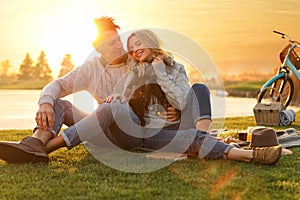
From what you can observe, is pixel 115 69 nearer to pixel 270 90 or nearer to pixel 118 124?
pixel 118 124

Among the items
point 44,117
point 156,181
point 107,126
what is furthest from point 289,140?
point 44,117

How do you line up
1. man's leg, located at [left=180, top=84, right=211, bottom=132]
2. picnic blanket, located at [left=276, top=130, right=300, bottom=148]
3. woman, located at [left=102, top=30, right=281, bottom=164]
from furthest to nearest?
picnic blanket, located at [left=276, top=130, right=300, bottom=148], man's leg, located at [left=180, top=84, right=211, bottom=132], woman, located at [left=102, top=30, right=281, bottom=164]

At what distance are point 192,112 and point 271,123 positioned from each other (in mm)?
2664

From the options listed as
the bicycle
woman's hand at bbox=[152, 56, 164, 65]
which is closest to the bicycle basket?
the bicycle

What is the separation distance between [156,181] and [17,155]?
2.69 ft

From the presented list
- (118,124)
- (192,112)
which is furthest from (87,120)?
(192,112)

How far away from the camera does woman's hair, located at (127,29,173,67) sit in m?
2.81

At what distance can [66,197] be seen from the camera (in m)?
1.96

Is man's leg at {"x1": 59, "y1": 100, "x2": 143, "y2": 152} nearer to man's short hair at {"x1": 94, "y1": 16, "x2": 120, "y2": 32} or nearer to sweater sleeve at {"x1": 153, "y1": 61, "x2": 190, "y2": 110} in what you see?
sweater sleeve at {"x1": 153, "y1": 61, "x2": 190, "y2": 110}

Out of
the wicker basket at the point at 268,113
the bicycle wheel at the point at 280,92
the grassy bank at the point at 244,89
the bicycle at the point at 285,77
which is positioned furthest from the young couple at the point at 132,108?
the grassy bank at the point at 244,89

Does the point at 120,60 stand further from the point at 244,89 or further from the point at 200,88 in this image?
the point at 244,89

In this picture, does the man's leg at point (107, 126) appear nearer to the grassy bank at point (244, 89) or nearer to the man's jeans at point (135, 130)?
the man's jeans at point (135, 130)

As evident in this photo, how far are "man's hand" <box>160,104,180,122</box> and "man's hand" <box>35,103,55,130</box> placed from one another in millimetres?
661

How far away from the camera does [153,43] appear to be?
2.84 metres
